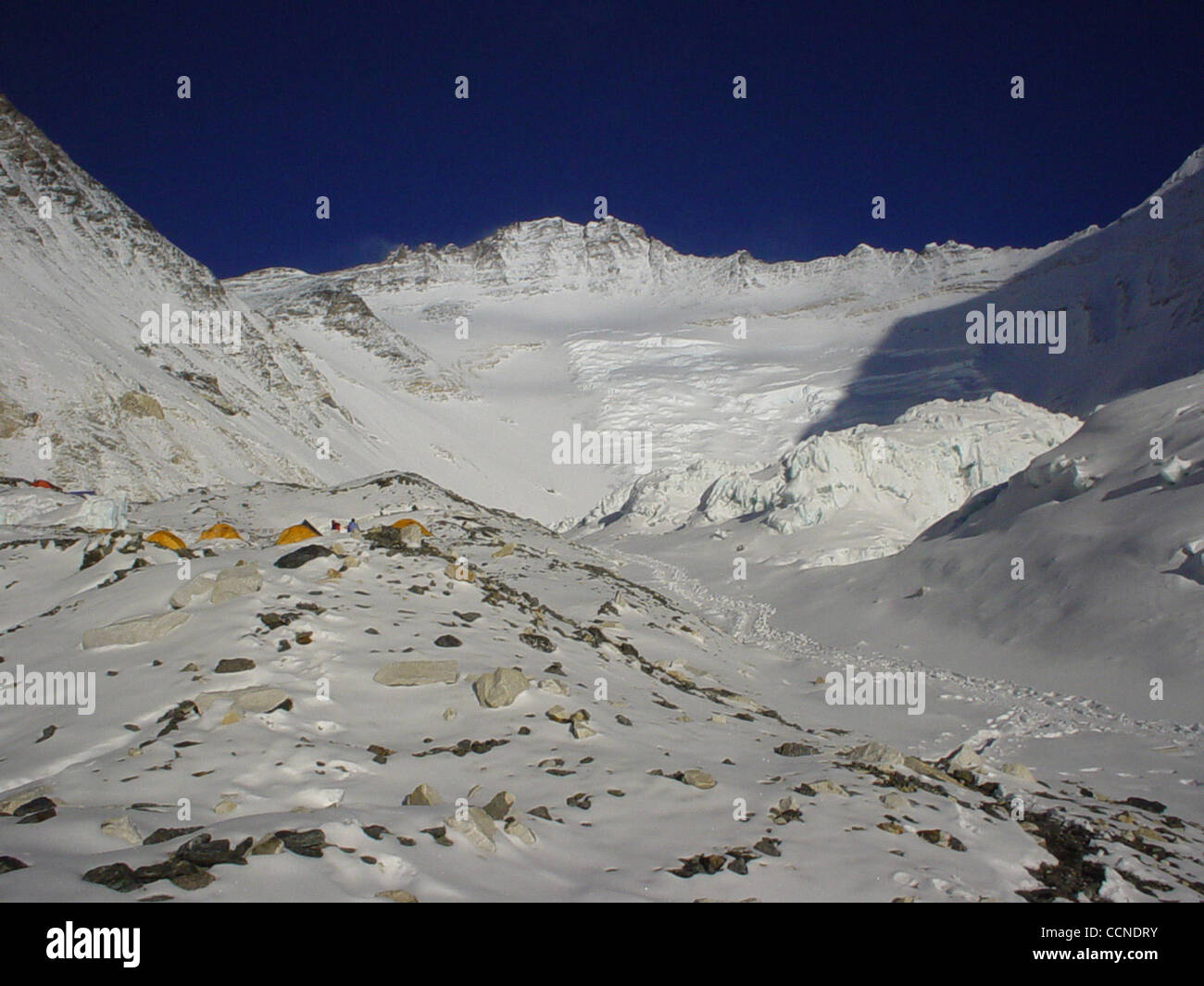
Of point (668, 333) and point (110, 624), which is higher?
point (668, 333)

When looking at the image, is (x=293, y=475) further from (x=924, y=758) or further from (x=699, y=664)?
(x=924, y=758)

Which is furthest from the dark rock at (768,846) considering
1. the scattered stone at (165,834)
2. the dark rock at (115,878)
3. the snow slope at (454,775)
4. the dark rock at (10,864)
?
the dark rock at (10,864)

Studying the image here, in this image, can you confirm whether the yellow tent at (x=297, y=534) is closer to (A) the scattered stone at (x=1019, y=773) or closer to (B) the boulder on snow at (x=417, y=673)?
(B) the boulder on snow at (x=417, y=673)

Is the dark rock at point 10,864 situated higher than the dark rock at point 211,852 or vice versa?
the dark rock at point 10,864

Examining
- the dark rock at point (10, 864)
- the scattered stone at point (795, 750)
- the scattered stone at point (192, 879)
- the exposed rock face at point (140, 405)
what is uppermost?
the exposed rock face at point (140, 405)

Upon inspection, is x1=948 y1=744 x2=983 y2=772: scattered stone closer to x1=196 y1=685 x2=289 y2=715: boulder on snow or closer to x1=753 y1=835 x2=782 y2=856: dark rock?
x1=753 y1=835 x2=782 y2=856: dark rock

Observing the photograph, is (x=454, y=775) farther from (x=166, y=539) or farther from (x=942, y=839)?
(x=166, y=539)

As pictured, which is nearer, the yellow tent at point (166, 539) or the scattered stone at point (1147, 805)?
the scattered stone at point (1147, 805)

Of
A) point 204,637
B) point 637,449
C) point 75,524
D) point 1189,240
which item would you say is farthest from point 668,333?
point 204,637
